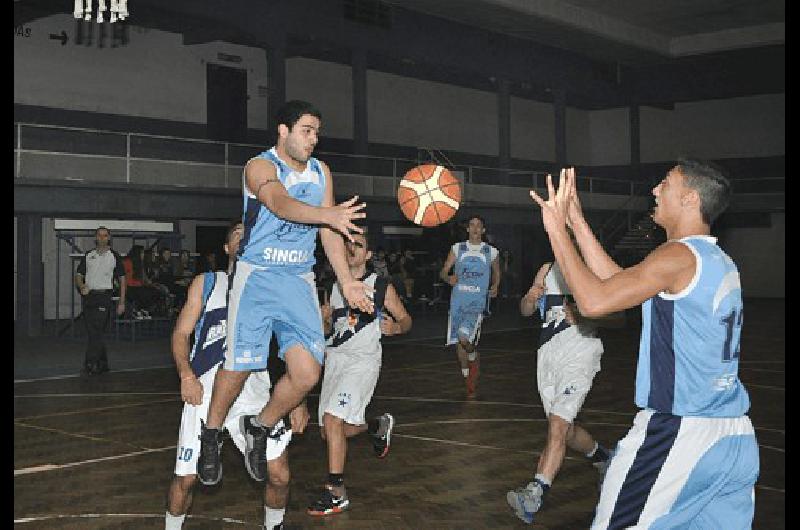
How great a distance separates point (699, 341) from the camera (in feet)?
11.1

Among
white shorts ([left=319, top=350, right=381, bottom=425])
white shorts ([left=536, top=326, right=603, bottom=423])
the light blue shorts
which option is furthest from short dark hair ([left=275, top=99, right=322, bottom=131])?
white shorts ([left=536, top=326, right=603, bottom=423])

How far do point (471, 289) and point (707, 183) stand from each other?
7.90 meters

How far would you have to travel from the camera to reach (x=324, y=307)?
272 inches

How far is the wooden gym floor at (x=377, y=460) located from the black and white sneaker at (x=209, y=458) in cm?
117

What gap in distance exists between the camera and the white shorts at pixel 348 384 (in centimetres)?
634

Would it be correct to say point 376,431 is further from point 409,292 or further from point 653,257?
point 409,292

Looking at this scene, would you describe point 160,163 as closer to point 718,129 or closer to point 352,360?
point 352,360

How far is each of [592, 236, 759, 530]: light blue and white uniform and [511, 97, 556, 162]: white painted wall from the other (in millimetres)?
31451

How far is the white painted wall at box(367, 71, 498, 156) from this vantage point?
30.2 metres

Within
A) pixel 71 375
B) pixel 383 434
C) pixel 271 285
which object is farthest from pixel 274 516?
pixel 71 375

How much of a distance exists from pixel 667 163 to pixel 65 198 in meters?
24.9

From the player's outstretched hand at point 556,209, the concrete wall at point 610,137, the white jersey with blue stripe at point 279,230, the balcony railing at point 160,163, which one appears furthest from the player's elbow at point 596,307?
the concrete wall at point 610,137

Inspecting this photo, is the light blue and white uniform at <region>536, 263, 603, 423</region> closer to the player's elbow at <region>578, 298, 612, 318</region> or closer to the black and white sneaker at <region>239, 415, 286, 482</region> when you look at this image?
the black and white sneaker at <region>239, 415, 286, 482</region>

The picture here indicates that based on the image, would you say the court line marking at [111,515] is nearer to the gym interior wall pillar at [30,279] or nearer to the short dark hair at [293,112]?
the short dark hair at [293,112]
